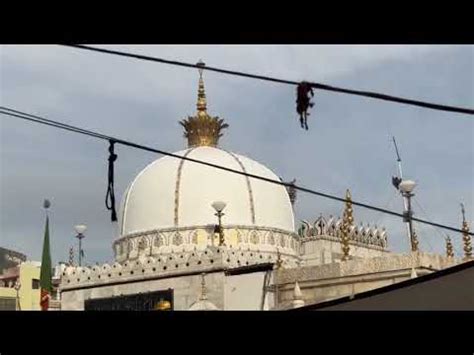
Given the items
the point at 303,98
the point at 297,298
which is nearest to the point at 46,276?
the point at 297,298

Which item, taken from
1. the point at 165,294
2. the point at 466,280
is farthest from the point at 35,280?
the point at 466,280

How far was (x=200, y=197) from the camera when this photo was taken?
27547 millimetres

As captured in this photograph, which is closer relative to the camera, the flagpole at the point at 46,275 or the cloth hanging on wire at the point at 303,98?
the cloth hanging on wire at the point at 303,98

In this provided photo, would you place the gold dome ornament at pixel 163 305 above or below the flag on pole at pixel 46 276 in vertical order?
below

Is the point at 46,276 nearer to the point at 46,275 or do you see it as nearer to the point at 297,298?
the point at 46,275

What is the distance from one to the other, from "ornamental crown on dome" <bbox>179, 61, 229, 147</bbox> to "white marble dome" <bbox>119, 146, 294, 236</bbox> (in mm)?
623

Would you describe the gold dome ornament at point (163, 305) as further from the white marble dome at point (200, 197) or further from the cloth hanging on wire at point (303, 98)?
the cloth hanging on wire at point (303, 98)

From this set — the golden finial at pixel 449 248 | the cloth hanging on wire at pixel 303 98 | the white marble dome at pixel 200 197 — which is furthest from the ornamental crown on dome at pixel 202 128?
the cloth hanging on wire at pixel 303 98

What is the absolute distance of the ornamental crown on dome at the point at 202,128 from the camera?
2985 centimetres

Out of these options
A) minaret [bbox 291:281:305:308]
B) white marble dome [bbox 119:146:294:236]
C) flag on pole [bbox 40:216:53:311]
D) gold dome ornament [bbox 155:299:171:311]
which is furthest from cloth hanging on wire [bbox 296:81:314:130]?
white marble dome [bbox 119:146:294:236]

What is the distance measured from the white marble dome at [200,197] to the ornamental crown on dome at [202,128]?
2.05ft
